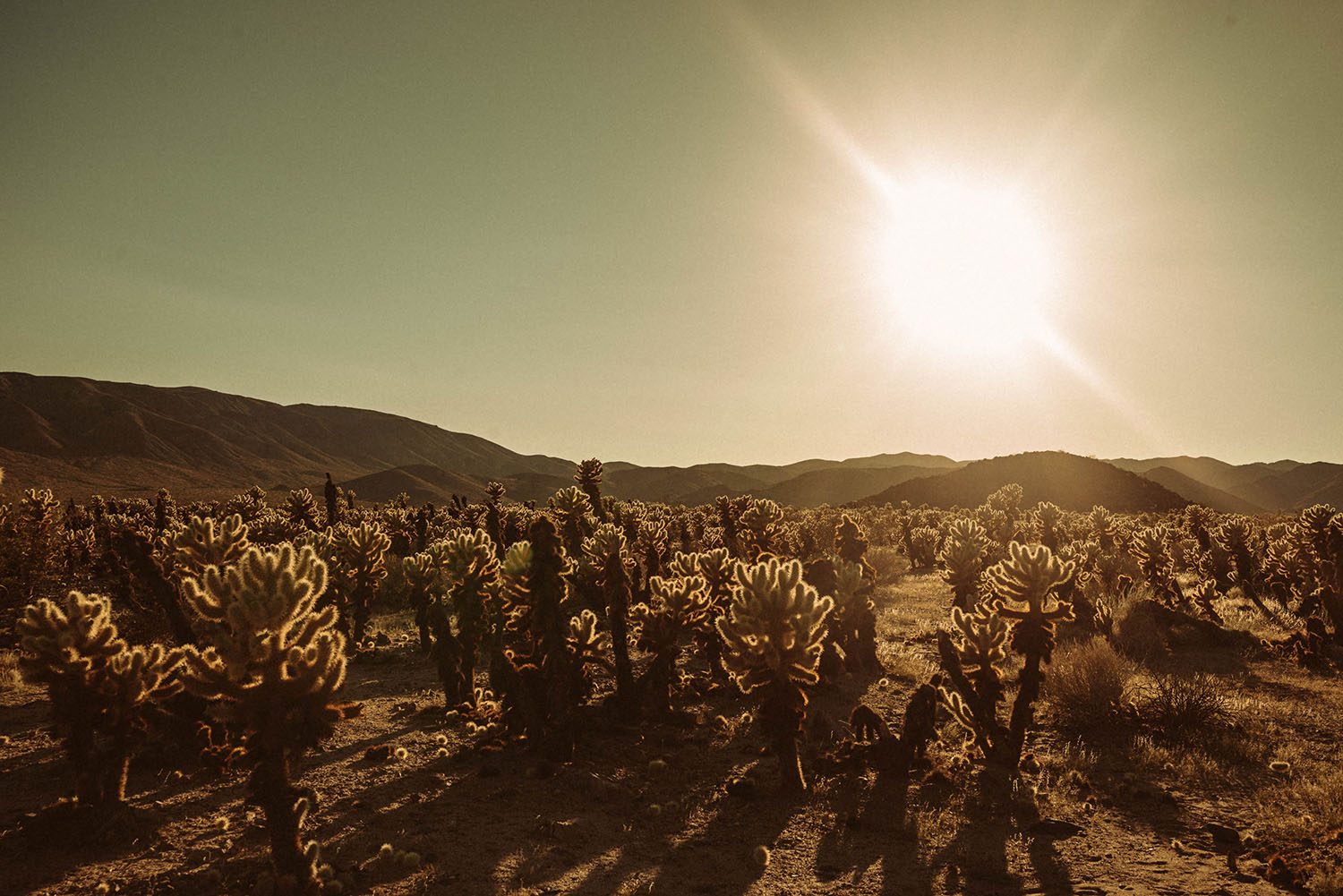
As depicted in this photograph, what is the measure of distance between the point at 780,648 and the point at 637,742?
328 centimetres

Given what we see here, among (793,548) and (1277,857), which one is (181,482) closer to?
(793,548)

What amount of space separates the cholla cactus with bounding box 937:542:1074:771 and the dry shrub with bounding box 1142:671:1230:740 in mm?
2556

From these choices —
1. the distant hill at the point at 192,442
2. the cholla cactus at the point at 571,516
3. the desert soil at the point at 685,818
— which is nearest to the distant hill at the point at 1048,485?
the cholla cactus at the point at 571,516

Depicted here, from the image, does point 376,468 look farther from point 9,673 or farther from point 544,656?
point 544,656

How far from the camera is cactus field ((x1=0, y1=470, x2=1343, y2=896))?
5.85m

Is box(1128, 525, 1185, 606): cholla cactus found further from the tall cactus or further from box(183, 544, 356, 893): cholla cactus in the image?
box(183, 544, 356, 893): cholla cactus

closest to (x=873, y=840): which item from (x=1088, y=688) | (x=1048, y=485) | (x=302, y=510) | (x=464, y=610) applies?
(x=1088, y=688)

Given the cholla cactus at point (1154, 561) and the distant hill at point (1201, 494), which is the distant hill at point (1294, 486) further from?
the cholla cactus at point (1154, 561)

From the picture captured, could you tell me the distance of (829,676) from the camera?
41.3 ft

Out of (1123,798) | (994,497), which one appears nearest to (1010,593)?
(1123,798)

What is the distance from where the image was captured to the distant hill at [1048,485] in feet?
200

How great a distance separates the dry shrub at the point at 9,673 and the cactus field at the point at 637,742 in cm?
6

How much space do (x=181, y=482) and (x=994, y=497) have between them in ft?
355

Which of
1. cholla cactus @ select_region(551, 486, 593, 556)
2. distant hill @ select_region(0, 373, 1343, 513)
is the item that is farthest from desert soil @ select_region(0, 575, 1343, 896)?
distant hill @ select_region(0, 373, 1343, 513)
